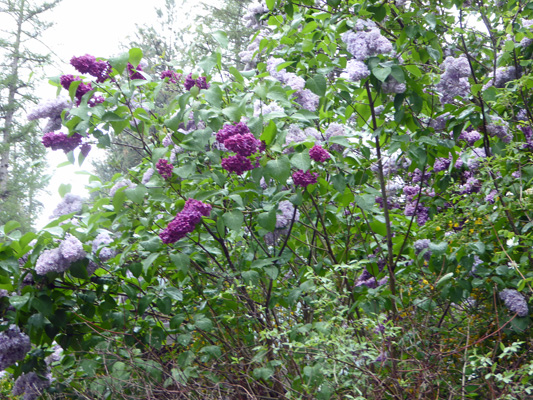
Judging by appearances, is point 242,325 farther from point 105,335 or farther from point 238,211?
point 238,211

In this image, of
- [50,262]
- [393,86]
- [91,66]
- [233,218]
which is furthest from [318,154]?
[50,262]

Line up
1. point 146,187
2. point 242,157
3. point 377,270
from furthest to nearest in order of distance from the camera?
point 377,270
point 146,187
point 242,157

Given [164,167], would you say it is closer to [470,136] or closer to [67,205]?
[67,205]

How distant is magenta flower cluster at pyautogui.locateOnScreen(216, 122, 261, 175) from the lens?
2.04m

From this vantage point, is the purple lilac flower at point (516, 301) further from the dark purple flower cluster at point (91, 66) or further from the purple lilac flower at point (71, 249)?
the dark purple flower cluster at point (91, 66)

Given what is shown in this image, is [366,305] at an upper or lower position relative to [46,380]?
upper

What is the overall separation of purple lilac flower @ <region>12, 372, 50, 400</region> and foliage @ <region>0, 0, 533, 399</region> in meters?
0.07

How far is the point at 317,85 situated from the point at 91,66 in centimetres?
103

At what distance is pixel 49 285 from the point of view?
2787mm

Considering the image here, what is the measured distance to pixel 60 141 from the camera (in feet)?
8.13

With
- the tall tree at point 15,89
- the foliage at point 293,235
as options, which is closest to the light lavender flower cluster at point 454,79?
the foliage at point 293,235

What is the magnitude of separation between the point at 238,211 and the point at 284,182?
26 cm

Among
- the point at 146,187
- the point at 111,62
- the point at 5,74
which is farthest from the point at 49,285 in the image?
the point at 5,74

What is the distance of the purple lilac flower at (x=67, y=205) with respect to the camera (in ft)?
9.16
